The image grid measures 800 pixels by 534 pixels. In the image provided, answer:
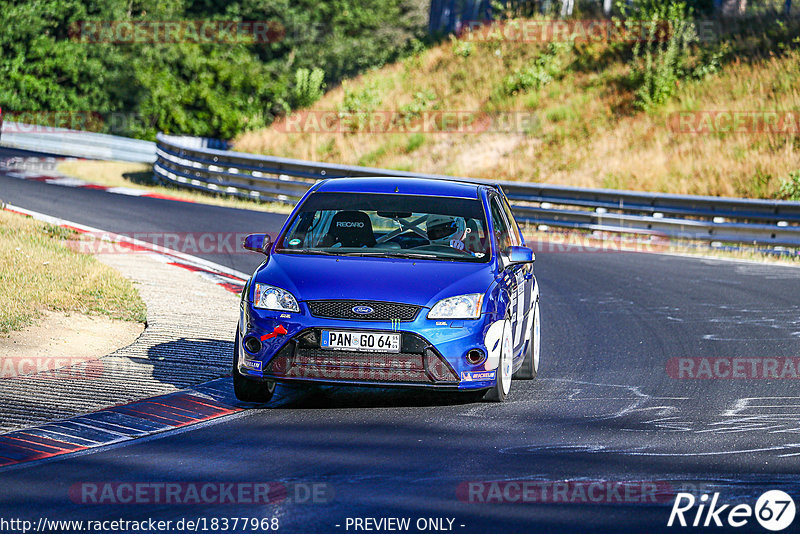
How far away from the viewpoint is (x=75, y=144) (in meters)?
43.1

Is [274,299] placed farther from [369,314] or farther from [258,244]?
[258,244]

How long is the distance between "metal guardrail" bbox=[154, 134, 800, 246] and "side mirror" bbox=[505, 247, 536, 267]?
857 centimetres

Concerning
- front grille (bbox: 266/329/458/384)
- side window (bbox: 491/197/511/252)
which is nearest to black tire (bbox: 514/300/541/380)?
side window (bbox: 491/197/511/252)

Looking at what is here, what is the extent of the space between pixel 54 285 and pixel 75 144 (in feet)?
106

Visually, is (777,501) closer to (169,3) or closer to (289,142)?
(289,142)

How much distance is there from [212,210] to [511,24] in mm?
17782

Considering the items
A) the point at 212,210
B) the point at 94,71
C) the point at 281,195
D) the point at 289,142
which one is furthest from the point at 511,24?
the point at 94,71

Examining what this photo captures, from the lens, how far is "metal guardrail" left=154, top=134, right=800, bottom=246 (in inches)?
795

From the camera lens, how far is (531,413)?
802 centimetres

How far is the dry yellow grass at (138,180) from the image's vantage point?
25406mm

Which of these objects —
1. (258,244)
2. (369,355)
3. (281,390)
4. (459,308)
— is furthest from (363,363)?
(258,244)

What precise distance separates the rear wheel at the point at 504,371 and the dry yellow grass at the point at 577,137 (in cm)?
1792

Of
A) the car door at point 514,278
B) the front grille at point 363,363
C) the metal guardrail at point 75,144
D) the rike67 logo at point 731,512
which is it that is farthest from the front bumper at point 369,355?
the metal guardrail at point 75,144

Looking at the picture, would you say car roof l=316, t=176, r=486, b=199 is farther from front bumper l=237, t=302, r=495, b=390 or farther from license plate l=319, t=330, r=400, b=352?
license plate l=319, t=330, r=400, b=352
